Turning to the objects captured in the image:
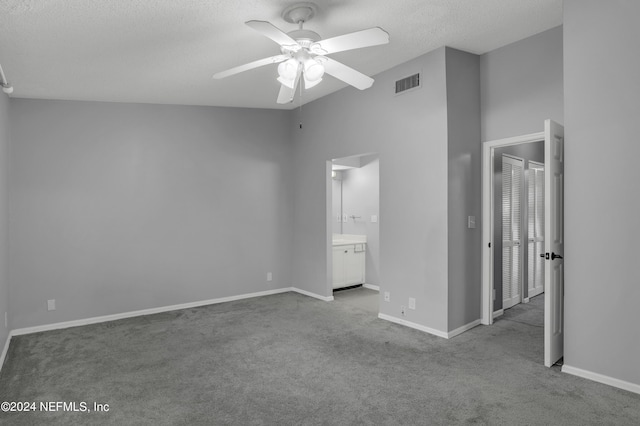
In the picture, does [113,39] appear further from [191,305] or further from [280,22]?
[191,305]

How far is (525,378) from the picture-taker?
9.78 ft

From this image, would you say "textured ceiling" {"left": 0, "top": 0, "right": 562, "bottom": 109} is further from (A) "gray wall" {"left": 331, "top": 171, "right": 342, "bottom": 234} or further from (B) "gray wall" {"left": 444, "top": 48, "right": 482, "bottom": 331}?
(A) "gray wall" {"left": 331, "top": 171, "right": 342, "bottom": 234}

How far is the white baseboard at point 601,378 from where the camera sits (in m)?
2.73

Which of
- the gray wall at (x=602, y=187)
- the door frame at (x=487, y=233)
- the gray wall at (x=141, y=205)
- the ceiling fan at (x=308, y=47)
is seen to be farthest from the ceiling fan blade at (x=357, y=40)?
the gray wall at (x=141, y=205)

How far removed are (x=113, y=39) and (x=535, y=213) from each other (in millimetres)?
5733

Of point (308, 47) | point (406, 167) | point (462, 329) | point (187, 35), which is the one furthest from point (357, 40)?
point (462, 329)

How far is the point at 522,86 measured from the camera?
12.8 ft

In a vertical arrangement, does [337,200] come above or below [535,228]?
above

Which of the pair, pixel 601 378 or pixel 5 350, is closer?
pixel 601 378

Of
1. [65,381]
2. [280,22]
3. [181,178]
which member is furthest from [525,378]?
[181,178]

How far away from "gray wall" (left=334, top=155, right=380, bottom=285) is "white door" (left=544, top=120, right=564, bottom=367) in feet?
10.5

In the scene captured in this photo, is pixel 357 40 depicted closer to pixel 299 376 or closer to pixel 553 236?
pixel 553 236

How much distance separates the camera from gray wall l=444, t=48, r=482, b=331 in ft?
13.0

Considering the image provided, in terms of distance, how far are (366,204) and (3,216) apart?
4851 millimetres
